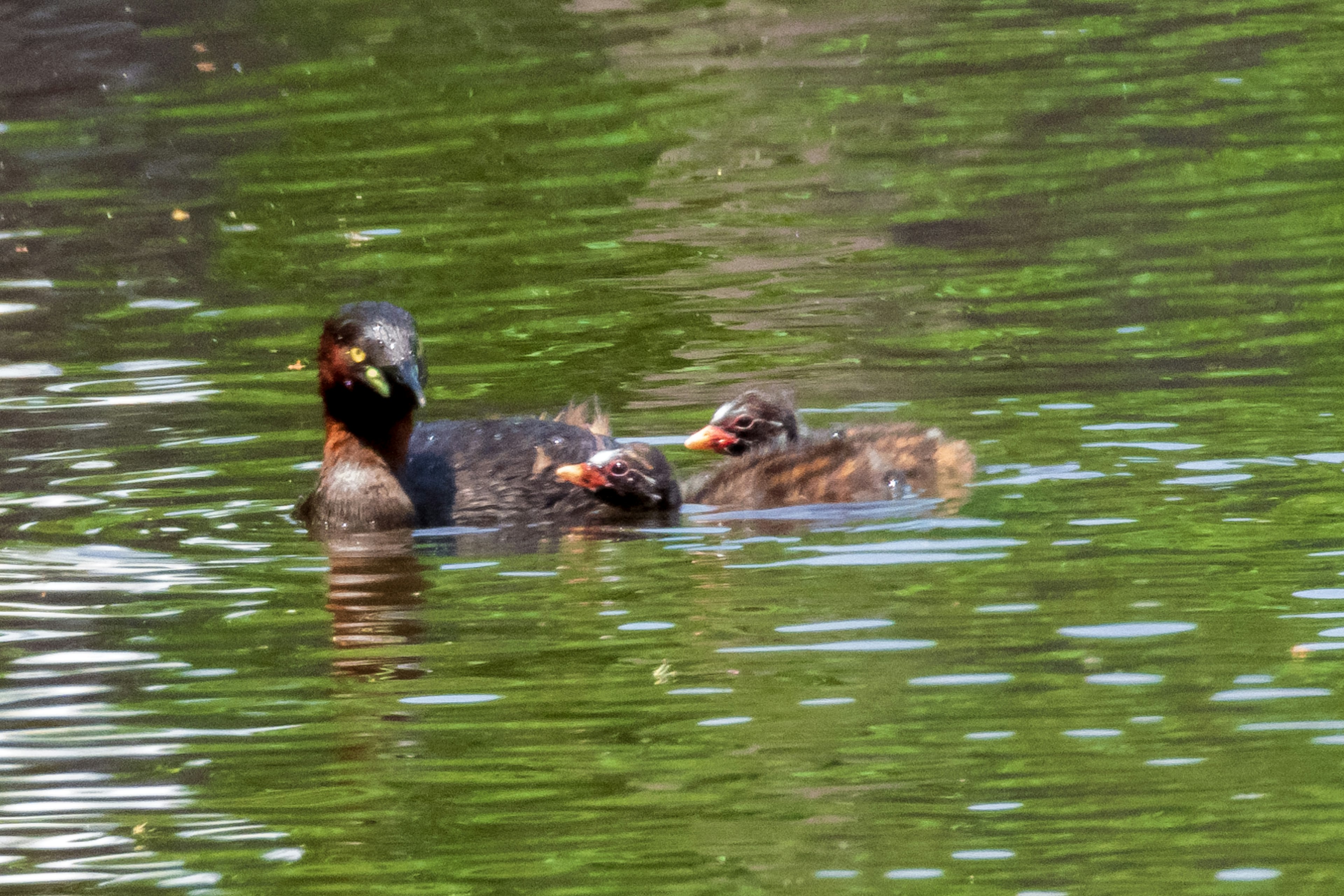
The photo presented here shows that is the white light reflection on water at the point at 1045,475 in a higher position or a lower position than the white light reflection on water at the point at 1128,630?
higher

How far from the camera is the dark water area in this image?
5969 mm

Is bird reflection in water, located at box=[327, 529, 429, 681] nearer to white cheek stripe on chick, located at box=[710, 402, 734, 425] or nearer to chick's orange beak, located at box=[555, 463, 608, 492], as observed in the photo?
chick's orange beak, located at box=[555, 463, 608, 492]

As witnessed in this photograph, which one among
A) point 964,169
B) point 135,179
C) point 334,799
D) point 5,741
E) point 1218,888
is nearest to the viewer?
point 1218,888

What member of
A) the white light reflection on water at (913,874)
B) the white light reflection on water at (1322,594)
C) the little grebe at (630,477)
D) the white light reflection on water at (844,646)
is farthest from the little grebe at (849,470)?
the white light reflection on water at (913,874)

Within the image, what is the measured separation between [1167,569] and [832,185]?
8777mm

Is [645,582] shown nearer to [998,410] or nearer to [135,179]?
[998,410]

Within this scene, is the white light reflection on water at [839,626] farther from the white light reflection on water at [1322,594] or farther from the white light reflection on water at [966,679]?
the white light reflection on water at [1322,594]

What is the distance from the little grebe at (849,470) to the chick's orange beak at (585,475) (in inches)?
19.9

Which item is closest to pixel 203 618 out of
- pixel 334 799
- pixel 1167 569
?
pixel 334 799

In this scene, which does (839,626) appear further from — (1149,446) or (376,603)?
(1149,446)

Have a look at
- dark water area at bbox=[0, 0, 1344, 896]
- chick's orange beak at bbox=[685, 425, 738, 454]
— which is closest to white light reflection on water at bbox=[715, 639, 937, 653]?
dark water area at bbox=[0, 0, 1344, 896]

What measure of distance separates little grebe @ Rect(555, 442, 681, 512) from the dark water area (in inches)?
6.6

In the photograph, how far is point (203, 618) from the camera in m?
8.21

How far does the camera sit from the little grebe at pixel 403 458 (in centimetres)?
938
